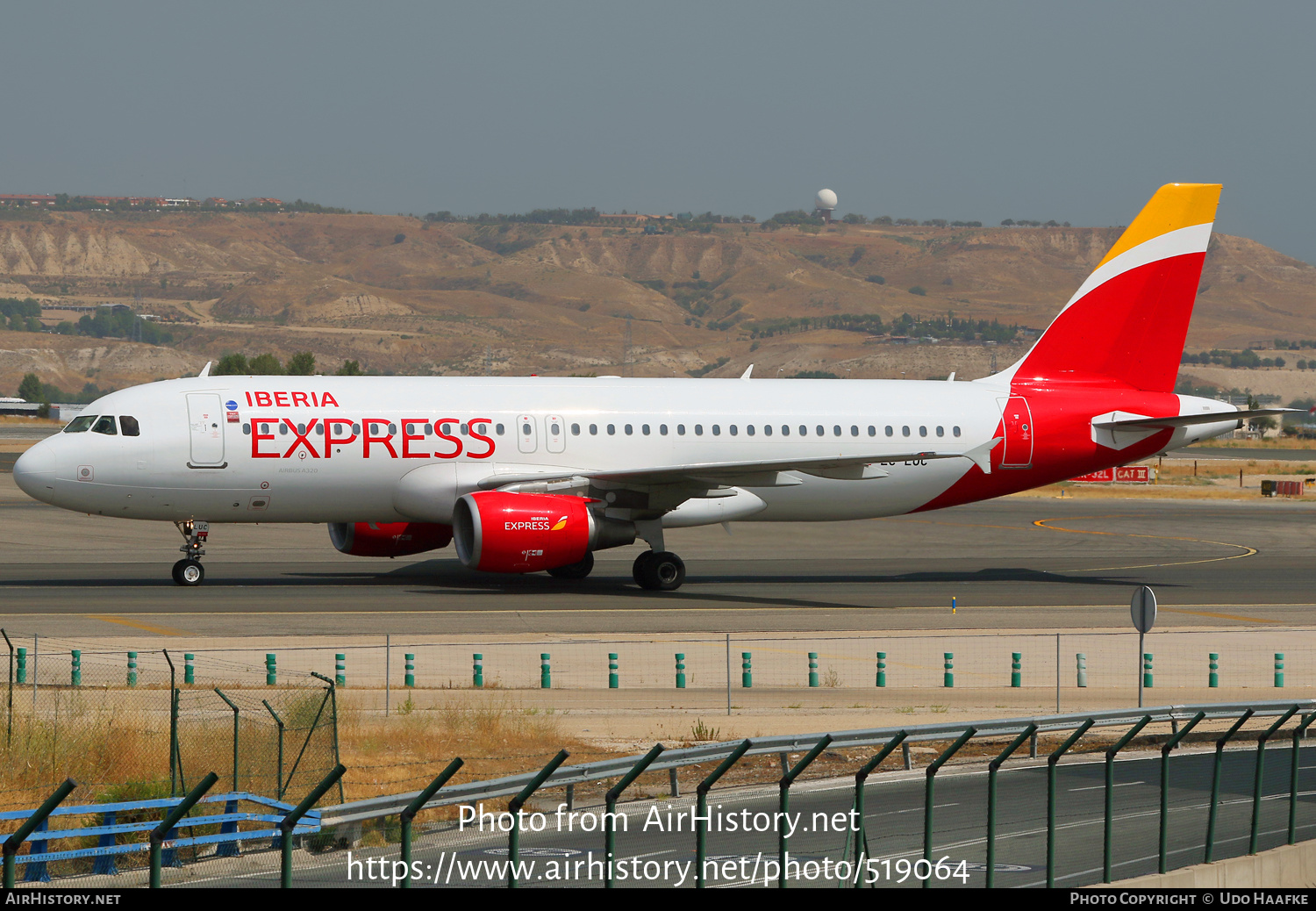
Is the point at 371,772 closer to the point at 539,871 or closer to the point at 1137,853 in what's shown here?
the point at 539,871

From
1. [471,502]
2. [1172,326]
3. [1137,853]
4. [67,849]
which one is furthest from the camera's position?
[1172,326]

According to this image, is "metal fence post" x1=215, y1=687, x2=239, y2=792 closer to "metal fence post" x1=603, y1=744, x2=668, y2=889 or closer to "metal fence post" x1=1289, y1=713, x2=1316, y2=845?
"metal fence post" x1=603, y1=744, x2=668, y2=889

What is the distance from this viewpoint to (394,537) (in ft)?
129

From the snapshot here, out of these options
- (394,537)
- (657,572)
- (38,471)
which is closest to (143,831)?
(38,471)

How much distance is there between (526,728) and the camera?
21297mm

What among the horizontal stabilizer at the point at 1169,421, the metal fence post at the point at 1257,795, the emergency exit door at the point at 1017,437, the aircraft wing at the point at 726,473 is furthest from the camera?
the emergency exit door at the point at 1017,437

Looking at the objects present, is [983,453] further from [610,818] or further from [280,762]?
[610,818]

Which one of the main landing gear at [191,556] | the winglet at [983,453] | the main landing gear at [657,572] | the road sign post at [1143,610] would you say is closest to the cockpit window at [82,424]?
the main landing gear at [191,556]

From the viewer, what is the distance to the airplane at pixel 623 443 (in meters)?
35.9

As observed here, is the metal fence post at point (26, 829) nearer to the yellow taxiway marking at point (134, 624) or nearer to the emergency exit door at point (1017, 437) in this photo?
the yellow taxiway marking at point (134, 624)

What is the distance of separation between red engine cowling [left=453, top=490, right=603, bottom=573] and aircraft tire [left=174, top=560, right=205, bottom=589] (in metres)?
6.59

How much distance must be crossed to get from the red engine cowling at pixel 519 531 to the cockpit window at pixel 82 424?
873 centimetres
